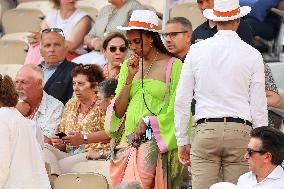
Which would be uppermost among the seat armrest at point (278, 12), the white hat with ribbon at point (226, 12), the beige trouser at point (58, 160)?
the white hat with ribbon at point (226, 12)

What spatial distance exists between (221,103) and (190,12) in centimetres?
414

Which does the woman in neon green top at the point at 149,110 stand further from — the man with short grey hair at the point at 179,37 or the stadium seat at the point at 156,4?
the stadium seat at the point at 156,4

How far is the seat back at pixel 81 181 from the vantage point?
870 centimetres

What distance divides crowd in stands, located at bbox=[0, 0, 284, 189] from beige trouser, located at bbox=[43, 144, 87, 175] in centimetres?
1

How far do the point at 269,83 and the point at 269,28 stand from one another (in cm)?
232

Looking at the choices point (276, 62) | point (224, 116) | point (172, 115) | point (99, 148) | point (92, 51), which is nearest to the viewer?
point (224, 116)

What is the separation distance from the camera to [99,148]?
384 inches

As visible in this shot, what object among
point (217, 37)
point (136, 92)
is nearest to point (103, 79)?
point (136, 92)

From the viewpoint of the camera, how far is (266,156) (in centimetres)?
717

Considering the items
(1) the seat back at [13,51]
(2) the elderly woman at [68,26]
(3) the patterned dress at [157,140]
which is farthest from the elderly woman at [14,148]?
(1) the seat back at [13,51]

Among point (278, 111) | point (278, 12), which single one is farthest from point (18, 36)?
point (278, 111)

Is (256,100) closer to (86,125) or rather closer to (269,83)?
(269,83)

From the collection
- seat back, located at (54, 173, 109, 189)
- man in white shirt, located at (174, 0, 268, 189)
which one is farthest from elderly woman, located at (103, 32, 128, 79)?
man in white shirt, located at (174, 0, 268, 189)

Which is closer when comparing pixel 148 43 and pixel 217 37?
pixel 217 37
